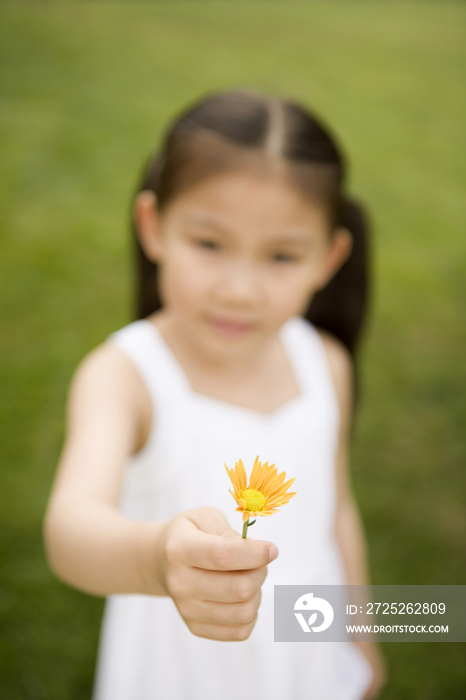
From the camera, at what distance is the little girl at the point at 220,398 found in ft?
2.77

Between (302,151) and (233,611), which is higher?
(302,151)

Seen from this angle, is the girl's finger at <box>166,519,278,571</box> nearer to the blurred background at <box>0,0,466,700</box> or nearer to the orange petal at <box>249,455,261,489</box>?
the orange petal at <box>249,455,261,489</box>

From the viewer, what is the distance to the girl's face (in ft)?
2.77

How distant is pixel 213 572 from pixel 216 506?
1.64 feet

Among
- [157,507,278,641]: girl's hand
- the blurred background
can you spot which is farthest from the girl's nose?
the blurred background

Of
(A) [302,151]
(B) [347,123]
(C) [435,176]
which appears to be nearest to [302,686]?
(A) [302,151]

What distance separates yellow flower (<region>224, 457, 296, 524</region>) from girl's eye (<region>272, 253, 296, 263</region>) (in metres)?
0.52

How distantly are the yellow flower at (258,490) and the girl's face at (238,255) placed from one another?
0.49 m

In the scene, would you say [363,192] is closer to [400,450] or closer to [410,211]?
[410,211]

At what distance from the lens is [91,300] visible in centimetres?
257

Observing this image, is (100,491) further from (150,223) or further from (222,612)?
(150,223)

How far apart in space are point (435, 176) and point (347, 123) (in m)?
0.81

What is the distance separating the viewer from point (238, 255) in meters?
0.85

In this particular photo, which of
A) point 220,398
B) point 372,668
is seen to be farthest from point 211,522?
point 372,668
